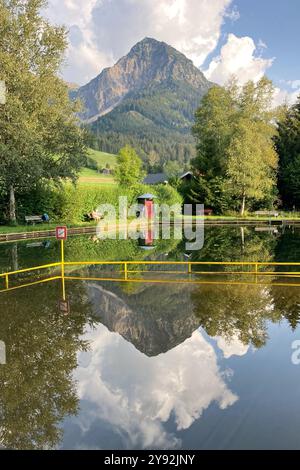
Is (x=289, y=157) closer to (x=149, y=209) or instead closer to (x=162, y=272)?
(x=149, y=209)

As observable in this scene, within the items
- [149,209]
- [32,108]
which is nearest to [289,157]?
[149,209]

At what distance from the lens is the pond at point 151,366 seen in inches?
198

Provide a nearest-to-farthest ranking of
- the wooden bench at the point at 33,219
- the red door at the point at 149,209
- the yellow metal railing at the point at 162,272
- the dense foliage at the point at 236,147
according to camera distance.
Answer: the yellow metal railing at the point at 162,272
the wooden bench at the point at 33,219
the red door at the point at 149,209
the dense foliage at the point at 236,147

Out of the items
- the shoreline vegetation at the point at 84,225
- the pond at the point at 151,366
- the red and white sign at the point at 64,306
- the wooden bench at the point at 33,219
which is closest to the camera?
the pond at the point at 151,366

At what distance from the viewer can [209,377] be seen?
21.7 feet

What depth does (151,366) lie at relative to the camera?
707 centimetres

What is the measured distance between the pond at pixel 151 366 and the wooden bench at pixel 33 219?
14778mm

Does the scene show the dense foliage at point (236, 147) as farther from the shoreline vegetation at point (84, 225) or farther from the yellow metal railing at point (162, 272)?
the yellow metal railing at point (162, 272)

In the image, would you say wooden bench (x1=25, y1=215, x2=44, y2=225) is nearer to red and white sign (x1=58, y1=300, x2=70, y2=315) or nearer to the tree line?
red and white sign (x1=58, y1=300, x2=70, y2=315)

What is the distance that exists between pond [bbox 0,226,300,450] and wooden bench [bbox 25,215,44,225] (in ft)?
48.5

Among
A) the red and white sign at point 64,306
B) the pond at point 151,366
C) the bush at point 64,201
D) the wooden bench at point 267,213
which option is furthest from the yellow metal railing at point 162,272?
the wooden bench at point 267,213

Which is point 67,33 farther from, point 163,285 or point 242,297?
point 242,297

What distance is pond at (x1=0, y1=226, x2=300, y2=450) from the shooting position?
5023 mm

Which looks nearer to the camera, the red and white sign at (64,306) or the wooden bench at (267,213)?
the red and white sign at (64,306)
